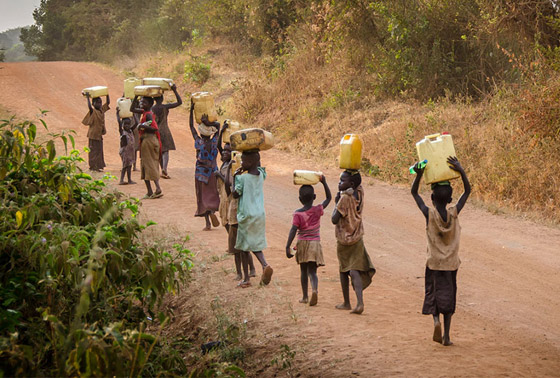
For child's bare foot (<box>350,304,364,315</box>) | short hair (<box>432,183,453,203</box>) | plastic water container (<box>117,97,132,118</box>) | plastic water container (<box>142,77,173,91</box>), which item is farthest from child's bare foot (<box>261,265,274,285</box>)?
plastic water container (<box>117,97,132,118</box>)

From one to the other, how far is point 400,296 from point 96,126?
24.8 ft

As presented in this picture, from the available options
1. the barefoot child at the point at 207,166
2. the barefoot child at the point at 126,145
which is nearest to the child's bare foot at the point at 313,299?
the barefoot child at the point at 207,166

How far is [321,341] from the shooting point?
19.4ft

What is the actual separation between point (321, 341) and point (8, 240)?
278 cm

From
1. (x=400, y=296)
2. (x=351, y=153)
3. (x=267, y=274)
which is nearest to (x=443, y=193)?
(x=351, y=153)

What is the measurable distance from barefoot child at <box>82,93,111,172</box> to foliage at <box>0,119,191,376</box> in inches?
280

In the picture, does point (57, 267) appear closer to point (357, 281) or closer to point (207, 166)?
point (357, 281)

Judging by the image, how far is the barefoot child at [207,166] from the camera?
9.31m

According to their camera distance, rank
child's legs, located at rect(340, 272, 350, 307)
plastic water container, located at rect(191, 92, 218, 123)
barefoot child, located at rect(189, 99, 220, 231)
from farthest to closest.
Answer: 1. barefoot child, located at rect(189, 99, 220, 231)
2. plastic water container, located at rect(191, 92, 218, 123)
3. child's legs, located at rect(340, 272, 350, 307)

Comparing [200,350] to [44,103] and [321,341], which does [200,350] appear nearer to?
[321,341]

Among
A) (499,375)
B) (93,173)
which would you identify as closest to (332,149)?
(93,173)

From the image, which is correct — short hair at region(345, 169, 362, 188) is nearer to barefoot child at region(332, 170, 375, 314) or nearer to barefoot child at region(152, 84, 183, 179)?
barefoot child at region(332, 170, 375, 314)

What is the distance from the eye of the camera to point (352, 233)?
639cm

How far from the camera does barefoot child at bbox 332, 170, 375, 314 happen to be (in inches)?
251
